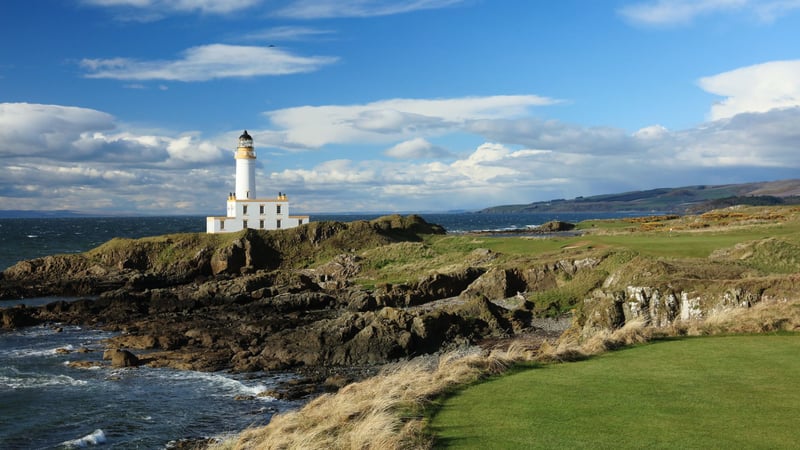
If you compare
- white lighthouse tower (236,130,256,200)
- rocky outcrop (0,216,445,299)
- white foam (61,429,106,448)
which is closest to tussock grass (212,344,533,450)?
white foam (61,429,106,448)

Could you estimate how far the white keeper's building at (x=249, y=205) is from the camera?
66500 millimetres

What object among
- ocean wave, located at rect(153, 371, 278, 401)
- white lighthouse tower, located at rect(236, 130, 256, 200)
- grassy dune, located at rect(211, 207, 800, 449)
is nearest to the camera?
grassy dune, located at rect(211, 207, 800, 449)

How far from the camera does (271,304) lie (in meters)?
37.7

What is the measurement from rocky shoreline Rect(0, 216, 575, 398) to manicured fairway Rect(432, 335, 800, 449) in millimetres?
10391

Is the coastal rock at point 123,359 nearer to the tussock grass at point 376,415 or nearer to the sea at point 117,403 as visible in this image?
the sea at point 117,403

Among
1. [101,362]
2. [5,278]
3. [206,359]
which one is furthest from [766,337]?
[5,278]

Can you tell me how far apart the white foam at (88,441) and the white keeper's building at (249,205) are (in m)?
50.4

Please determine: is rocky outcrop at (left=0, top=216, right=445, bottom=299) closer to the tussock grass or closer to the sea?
the sea

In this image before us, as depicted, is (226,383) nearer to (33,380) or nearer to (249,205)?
(33,380)

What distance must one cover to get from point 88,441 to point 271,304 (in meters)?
21.8

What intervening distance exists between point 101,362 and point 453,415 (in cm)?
1989

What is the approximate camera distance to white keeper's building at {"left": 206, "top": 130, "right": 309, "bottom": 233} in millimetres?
66500

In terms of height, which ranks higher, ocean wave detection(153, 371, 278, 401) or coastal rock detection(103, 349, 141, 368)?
coastal rock detection(103, 349, 141, 368)

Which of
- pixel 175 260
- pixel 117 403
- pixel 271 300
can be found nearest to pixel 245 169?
pixel 175 260
